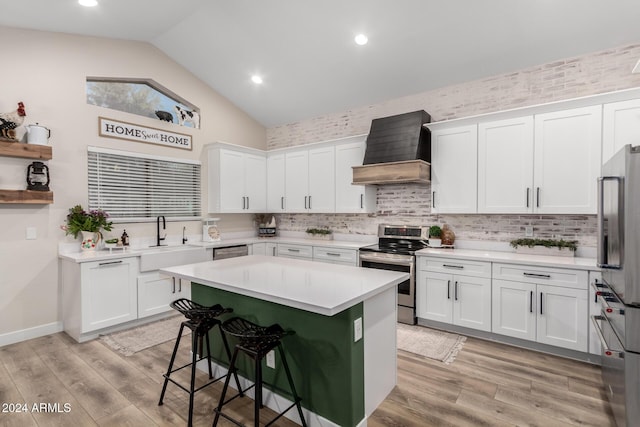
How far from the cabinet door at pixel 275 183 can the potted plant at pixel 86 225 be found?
2628 mm

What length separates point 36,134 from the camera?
3.63m

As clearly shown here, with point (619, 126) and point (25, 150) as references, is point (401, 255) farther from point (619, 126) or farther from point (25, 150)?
point (25, 150)

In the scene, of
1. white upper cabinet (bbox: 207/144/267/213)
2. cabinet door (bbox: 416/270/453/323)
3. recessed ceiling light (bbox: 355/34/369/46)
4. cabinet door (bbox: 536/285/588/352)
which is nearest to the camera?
cabinet door (bbox: 536/285/588/352)

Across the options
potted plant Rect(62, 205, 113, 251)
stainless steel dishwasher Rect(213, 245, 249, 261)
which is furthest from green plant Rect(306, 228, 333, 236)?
potted plant Rect(62, 205, 113, 251)

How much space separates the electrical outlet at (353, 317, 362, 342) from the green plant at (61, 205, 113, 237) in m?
3.60

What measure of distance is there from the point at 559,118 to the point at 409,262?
7.16ft

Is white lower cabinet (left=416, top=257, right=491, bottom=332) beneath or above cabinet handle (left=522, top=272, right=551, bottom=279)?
beneath

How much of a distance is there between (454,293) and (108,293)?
13.0 feet

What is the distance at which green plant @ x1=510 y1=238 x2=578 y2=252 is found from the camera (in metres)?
3.49

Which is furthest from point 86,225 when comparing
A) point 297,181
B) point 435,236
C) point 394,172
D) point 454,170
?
point 454,170

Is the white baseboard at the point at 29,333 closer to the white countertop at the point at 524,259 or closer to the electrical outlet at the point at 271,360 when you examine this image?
the electrical outlet at the point at 271,360

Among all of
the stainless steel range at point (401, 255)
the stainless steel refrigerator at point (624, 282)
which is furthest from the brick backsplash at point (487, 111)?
the stainless steel refrigerator at point (624, 282)

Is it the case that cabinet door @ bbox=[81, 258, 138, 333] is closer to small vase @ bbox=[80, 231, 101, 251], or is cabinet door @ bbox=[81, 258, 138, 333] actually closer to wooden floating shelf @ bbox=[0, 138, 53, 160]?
small vase @ bbox=[80, 231, 101, 251]

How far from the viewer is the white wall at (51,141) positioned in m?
3.59
